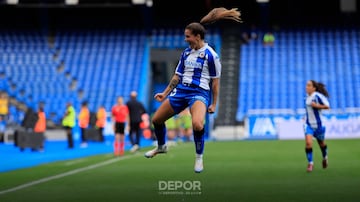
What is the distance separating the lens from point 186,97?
389 inches

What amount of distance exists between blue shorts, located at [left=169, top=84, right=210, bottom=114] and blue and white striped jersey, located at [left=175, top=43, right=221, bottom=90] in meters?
0.08

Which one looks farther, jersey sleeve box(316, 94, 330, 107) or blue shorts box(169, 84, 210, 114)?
jersey sleeve box(316, 94, 330, 107)

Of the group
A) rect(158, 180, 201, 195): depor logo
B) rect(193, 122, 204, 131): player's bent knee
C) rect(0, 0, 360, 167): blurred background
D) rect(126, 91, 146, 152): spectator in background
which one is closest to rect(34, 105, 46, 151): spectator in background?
rect(126, 91, 146, 152): spectator in background

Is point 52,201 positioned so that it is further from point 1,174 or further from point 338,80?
point 338,80

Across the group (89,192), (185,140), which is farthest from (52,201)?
(185,140)

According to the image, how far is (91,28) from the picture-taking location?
4362 centimetres

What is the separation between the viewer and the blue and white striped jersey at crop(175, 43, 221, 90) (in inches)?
388

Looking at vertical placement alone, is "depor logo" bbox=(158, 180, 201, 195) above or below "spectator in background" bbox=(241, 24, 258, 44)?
below

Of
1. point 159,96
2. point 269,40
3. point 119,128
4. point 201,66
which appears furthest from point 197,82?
point 269,40

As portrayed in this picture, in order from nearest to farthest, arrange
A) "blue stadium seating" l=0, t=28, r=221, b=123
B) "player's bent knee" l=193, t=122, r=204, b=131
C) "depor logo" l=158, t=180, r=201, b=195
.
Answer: "player's bent knee" l=193, t=122, r=204, b=131, "depor logo" l=158, t=180, r=201, b=195, "blue stadium seating" l=0, t=28, r=221, b=123

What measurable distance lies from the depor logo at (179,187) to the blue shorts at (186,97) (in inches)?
57.6

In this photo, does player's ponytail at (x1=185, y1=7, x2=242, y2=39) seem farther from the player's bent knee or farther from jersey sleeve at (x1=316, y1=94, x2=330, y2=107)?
jersey sleeve at (x1=316, y1=94, x2=330, y2=107)

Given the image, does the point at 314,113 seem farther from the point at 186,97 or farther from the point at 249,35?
the point at 249,35

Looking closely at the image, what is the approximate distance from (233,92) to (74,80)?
904 cm
